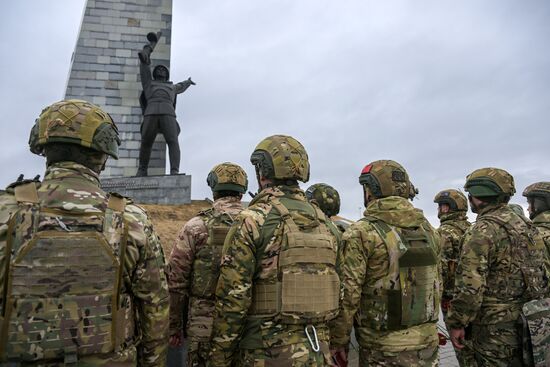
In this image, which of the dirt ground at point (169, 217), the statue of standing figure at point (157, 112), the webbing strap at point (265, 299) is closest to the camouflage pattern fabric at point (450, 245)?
the webbing strap at point (265, 299)

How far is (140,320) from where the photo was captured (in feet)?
7.86

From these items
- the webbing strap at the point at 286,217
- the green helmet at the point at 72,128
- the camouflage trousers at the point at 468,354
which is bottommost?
the camouflage trousers at the point at 468,354

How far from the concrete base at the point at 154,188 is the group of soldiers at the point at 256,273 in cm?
757

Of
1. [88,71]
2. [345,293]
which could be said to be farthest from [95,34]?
[345,293]

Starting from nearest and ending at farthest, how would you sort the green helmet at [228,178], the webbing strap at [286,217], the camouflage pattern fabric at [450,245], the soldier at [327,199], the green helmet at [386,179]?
the webbing strap at [286,217]
the green helmet at [386,179]
the green helmet at [228,178]
the soldier at [327,199]
the camouflage pattern fabric at [450,245]

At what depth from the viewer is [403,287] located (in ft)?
10.3

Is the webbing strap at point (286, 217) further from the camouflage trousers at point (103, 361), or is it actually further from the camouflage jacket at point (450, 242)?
the camouflage jacket at point (450, 242)

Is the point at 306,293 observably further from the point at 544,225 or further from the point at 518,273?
the point at 544,225

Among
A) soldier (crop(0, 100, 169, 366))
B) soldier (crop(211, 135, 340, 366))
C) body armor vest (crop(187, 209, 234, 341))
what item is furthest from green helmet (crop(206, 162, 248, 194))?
soldier (crop(0, 100, 169, 366))

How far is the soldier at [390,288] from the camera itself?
311cm

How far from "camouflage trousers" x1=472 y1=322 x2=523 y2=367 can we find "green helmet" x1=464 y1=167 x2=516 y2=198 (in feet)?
3.73

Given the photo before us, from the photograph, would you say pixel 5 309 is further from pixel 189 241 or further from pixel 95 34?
pixel 95 34

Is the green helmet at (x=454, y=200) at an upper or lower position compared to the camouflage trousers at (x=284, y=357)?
upper

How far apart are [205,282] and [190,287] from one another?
158 mm
